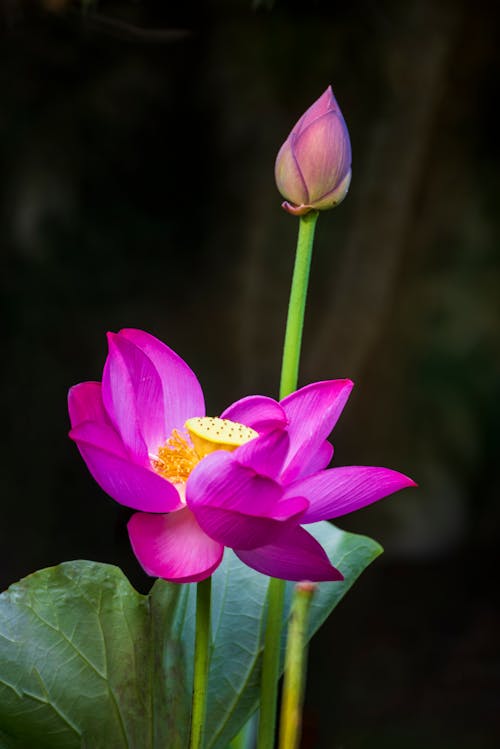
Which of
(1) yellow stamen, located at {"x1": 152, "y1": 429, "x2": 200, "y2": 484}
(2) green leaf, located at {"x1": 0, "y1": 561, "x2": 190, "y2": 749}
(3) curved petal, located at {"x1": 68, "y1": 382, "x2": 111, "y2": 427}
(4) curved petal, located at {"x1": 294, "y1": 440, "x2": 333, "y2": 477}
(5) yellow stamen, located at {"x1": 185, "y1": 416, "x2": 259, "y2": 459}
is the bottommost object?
(2) green leaf, located at {"x1": 0, "y1": 561, "x2": 190, "y2": 749}

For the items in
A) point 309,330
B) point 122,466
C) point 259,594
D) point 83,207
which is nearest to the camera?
point 122,466

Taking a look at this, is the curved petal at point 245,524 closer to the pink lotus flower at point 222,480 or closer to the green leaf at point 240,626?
the pink lotus flower at point 222,480

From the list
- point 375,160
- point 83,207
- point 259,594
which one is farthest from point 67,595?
point 375,160

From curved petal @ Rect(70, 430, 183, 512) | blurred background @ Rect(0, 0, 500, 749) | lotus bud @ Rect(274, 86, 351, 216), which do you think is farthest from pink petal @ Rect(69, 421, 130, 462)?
blurred background @ Rect(0, 0, 500, 749)

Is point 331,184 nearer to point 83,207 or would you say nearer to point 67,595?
point 67,595

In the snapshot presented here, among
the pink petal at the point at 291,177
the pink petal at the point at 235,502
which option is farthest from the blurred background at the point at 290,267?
the pink petal at the point at 235,502

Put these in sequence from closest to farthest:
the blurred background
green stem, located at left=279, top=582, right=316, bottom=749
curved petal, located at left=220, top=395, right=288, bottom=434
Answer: green stem, located at left=279, top=582, right=316, bottom=749, curved petal, located at left=220, top=395, right=288, bottom=434, the blurred background

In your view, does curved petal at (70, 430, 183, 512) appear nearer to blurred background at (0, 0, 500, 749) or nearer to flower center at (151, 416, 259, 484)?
flower center at (151, 416, 259, 484)

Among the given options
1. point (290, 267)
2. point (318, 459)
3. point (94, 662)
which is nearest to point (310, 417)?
point (318, 459)
